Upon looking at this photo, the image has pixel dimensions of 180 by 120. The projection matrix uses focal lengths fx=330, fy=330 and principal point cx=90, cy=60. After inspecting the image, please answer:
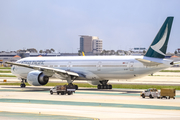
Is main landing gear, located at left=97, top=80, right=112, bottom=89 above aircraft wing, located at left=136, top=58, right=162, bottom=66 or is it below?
below

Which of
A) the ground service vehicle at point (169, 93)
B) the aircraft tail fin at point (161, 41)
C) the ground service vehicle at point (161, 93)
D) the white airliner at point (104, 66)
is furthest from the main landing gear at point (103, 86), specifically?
the ground service vehicle at point (169, 93)

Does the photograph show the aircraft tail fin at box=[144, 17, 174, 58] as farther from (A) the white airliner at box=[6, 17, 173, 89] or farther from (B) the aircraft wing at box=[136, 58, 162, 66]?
(B) the aircraft wing at box=[136, 58, 162, 66]

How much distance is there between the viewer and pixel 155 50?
44875mm

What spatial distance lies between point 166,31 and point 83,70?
13933mm

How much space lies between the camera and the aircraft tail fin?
144ft

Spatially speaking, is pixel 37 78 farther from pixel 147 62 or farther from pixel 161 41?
pixel 161 41

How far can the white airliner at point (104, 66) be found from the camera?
145 feet

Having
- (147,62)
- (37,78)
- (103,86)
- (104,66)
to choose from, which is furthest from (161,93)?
(37,78)

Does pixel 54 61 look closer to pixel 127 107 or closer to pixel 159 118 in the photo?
pixel 127 107

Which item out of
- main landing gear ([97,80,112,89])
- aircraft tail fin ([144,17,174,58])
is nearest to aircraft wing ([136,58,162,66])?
aircraft tail fin ([144,17,174,58])

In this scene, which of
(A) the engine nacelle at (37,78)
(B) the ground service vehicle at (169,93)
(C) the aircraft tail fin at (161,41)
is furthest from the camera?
(A) the engine nacelle at (37,78)

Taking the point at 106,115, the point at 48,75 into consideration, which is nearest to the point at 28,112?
the point at 106,115

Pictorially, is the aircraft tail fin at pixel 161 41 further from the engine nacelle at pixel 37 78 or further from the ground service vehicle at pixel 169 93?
the engine nacelle at pixel 37 78

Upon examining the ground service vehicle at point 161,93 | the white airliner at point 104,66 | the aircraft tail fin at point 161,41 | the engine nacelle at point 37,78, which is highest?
the aircraft tail fin at point 161,41
